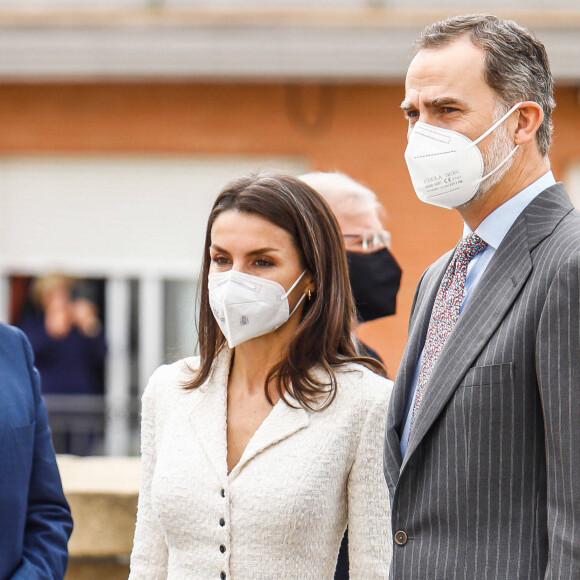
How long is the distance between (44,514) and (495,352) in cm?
139

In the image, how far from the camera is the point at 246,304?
249 centimetres

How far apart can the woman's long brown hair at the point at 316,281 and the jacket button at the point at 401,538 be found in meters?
0.48

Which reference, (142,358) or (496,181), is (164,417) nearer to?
(496,181)

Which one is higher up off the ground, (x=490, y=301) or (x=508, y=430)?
(x=490, y=301)

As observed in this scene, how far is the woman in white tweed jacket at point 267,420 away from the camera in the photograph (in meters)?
2.35

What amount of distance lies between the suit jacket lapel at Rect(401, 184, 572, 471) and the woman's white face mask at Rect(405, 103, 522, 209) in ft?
0.44

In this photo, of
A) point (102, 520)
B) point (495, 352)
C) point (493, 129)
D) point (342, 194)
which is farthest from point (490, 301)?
point (102, 520)

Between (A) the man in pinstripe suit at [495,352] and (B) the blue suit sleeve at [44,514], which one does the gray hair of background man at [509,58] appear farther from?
(B) the blue suit sleeve at [44,514]

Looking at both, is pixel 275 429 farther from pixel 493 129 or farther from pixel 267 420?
pixel 493 129

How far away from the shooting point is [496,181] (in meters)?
2.06

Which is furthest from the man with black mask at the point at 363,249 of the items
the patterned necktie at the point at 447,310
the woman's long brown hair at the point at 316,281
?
the patterned necktie at the point at 447,310

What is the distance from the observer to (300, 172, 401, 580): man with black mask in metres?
3.18

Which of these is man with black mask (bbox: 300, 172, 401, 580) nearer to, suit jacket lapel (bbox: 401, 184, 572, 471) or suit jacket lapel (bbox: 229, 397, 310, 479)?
suit jacket lapel (bbox: 229, 397, 310, 479)

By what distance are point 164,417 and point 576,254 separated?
1247 mm
